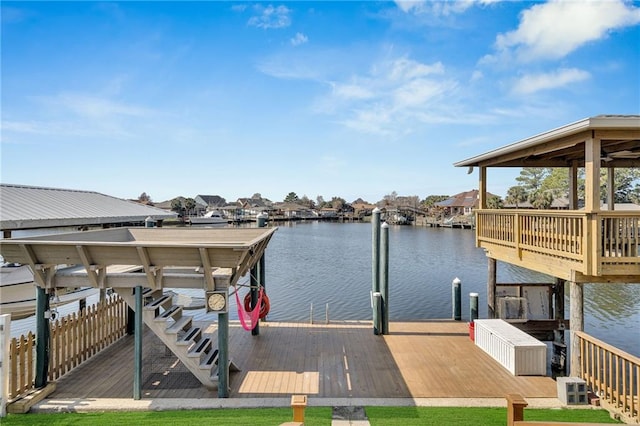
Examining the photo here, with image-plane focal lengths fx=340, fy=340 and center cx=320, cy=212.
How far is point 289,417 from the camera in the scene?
489 centimetres

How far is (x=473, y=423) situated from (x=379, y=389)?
1706 millimetres

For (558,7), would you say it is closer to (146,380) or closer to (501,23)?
(501,23)

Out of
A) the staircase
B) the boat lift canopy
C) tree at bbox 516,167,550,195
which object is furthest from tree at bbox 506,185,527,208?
the boat lift canopy

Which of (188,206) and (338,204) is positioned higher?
(338,204)

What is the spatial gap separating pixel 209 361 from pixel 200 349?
315 mm

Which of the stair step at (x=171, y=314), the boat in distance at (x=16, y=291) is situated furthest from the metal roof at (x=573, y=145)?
the boat in distance at (x=16, y=291)

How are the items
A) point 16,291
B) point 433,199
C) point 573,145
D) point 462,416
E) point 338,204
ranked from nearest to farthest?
point 462,416
point 573,145
point 16,291
point 433,199
point 338,204

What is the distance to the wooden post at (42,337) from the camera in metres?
5.87

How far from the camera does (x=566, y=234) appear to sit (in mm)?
6418

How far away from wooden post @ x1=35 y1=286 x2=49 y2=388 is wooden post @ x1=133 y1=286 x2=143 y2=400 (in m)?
1.57

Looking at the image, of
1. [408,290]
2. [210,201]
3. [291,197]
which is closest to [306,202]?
[291,197]

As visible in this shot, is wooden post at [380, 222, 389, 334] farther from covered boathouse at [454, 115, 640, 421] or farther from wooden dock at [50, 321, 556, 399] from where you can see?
covered boathouse at [454, 115, 640, 421]

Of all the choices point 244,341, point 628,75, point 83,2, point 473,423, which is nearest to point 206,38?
point 83,2

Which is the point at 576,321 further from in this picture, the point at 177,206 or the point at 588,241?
the point at 177,206
